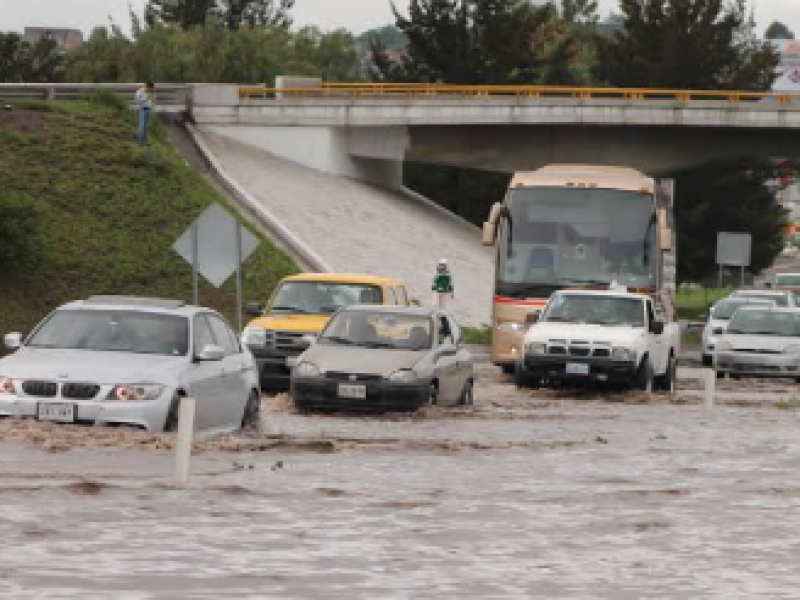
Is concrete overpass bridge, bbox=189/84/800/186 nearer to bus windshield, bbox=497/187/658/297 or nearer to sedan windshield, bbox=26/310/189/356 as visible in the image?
bus windshield, bbox=497/187/658/297

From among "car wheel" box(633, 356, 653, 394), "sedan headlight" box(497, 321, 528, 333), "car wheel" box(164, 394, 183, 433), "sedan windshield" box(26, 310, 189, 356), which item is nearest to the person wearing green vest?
"sedan headlight" box(497, 321, 528, 333)

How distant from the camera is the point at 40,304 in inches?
1923

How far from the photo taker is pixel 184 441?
665 inches

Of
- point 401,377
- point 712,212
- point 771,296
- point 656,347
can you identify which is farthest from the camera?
point 712,212

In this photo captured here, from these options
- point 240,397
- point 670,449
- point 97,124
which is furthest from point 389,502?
point 97,124

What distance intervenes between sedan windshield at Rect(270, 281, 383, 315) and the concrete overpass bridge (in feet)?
111

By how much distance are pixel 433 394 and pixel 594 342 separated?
245 inches

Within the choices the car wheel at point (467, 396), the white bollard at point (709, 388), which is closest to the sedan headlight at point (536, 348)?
the white bollard at point (709, 388)

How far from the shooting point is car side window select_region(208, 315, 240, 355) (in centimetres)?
2155

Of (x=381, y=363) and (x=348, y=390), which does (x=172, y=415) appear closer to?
(x=348, y=390)

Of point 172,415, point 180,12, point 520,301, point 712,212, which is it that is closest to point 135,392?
point 172,415

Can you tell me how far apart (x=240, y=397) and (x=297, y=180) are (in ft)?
141

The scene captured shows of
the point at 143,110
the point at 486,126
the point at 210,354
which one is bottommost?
the point at 210,354

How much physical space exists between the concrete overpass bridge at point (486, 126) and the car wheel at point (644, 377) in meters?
34.4
